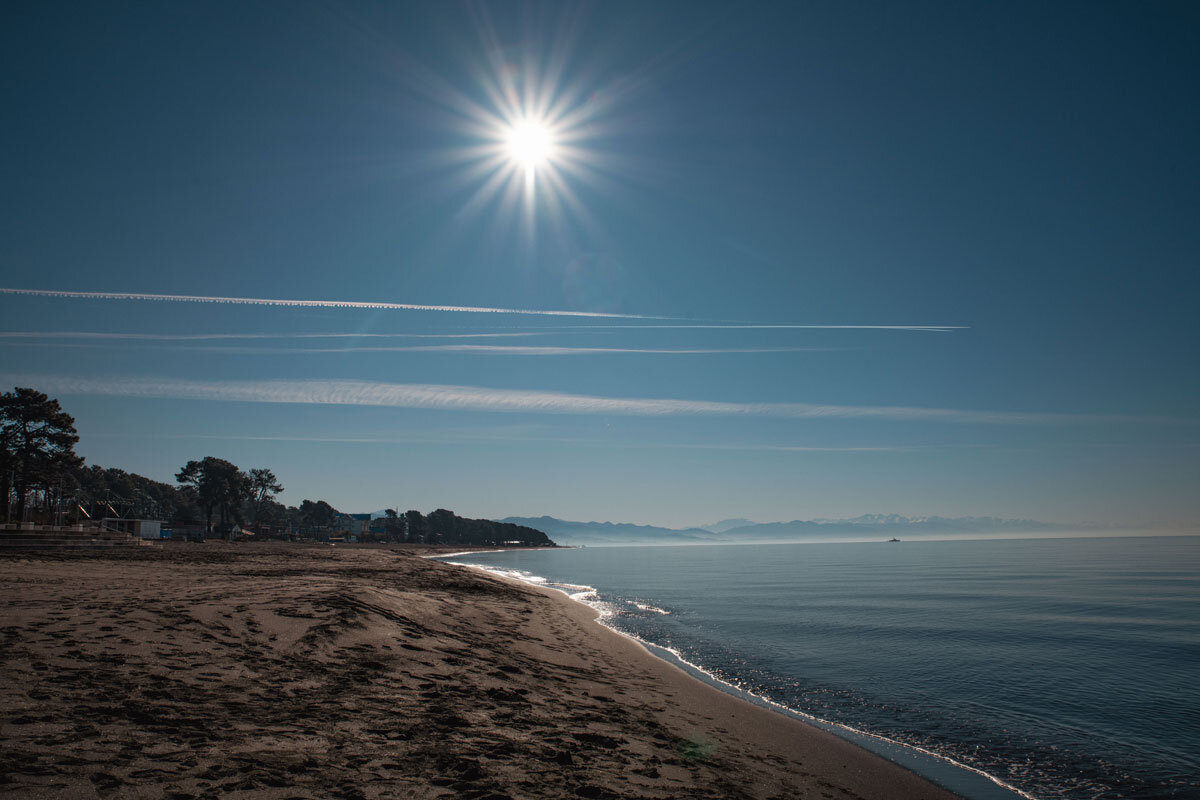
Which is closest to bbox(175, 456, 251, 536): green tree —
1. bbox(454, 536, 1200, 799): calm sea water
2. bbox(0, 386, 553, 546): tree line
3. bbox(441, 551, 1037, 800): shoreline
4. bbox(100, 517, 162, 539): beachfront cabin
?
bbox(0, 386, 553, 546): tree line

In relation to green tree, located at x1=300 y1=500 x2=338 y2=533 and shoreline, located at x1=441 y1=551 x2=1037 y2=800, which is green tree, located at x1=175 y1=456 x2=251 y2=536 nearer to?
green tree, located at x1=300 y1=500 x2=338 y2=533

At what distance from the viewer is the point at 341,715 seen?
8188mm

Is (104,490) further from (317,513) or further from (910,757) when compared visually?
(910,757)

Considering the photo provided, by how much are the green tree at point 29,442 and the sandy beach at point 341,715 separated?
65.7 meters

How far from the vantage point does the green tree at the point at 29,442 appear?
6206cm

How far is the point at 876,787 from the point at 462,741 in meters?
6.72

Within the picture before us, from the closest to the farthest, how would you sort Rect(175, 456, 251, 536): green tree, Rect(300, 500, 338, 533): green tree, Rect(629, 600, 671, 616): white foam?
Rect(629, 600, 671, 616): white foam
Rect(175, 456, 251, 536): green tree
Rect(300, 500, 338, 533): green tree

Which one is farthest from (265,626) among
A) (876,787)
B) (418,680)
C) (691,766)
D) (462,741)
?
(876,787)

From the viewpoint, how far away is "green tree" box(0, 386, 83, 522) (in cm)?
6206

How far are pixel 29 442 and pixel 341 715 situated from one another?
8120 cm

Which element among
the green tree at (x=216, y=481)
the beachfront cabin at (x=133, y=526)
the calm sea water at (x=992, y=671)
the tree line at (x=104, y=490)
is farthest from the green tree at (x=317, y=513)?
the calm sea water at (x=992, y=671)

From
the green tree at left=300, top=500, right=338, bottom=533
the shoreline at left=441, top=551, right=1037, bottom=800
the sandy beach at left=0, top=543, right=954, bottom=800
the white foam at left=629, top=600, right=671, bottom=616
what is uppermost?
the sandy beach at left=0, top=543, right=954, bottom=800

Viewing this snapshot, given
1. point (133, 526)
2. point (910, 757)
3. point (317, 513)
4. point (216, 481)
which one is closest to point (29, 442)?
point (133, 526)

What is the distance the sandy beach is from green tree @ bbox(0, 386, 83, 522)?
216 ft
